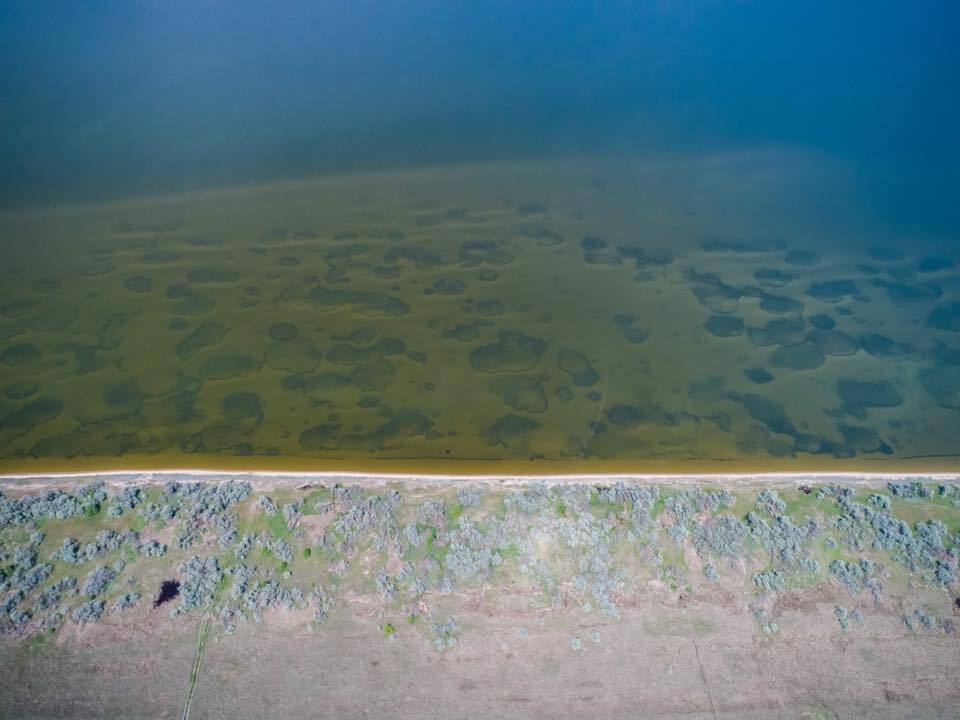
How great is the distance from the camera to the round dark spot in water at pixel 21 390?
15008 millimetres

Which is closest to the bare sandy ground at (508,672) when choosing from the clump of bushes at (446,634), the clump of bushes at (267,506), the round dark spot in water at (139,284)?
the clump of bushes at (446,634)

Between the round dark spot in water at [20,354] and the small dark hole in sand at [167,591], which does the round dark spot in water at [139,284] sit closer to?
the round dark spot in water at [20,354]

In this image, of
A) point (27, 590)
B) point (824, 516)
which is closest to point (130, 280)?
point (27, 590)

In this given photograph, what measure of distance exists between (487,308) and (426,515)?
20.7 ft

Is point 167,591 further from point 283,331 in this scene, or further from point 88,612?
point 283,331

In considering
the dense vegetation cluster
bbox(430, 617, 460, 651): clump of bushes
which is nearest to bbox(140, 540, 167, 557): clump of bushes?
the dense vegetation cluster

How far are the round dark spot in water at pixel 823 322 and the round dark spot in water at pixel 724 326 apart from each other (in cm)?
187

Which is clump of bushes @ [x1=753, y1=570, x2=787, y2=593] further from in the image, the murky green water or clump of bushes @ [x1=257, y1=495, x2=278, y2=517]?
clump of bushes @ [x1=257, y1=495, x2=278, y2=517]

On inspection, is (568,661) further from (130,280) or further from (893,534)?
(130,280)

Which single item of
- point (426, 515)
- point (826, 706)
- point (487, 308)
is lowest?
point (826, 706)

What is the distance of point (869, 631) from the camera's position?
36.9 feet

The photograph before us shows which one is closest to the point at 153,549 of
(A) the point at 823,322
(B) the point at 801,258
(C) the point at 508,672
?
(C) the point at 508,672

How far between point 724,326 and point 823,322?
259 centimetres

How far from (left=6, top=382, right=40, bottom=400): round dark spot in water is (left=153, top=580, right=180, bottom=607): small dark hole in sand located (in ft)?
21.2
